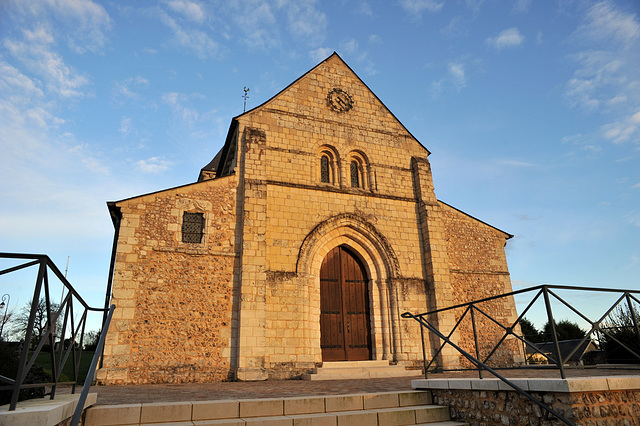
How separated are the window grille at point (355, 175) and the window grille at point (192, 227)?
16.4 feet

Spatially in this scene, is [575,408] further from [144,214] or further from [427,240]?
[144,214]

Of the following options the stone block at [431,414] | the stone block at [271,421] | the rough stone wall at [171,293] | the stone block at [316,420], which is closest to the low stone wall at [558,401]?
the stone block at [431,414]

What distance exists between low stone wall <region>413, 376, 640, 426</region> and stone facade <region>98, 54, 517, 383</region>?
6109 mm

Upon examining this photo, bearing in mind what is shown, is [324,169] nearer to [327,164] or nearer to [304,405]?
[327,164]

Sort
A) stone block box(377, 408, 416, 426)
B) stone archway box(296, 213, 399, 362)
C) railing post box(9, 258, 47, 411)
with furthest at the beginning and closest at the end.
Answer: stone archway box(296, 213, 399, 362), stone block box(377, 408, 416, 426), railing post box(9, 258, 47, 411)

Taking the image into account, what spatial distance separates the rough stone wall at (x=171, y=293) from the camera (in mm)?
9445

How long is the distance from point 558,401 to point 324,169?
32.5 ft

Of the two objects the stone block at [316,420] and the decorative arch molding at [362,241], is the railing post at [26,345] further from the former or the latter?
the decorative arch molding at [362,241]

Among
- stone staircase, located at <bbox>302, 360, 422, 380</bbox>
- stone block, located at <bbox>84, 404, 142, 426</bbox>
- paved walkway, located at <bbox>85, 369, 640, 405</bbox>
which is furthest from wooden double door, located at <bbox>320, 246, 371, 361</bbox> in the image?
stone block, located at <bbox>84, 404, 142, 426</bbox>

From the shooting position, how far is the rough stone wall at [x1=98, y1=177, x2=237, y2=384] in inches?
372

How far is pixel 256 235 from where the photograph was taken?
1100cm

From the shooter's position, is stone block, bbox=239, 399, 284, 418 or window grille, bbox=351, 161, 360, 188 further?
window grille, bbox=351, 161, 360, 188

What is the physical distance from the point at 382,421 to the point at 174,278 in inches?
275

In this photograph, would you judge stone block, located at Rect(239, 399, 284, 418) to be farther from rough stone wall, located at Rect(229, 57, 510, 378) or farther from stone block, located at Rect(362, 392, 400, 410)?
rough stone wall, located at Rect(229, 57, 510, 378)
